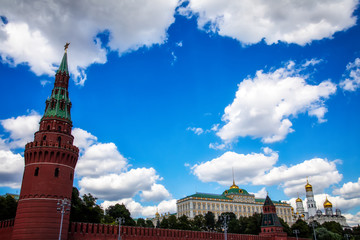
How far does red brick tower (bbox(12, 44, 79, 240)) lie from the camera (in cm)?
4316

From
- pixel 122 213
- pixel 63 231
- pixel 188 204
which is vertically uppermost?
pixel 188 204

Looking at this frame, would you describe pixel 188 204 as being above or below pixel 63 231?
above

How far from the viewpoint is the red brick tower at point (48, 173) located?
43.2 m

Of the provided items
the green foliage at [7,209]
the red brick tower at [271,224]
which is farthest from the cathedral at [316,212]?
the green foliage at [7,209]

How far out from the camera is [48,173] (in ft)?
149

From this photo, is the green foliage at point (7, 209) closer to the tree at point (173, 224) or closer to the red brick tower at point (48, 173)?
the red brick tower at point (48, 173)

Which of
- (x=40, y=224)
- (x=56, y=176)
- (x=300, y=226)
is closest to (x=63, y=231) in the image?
(x=40, y=224)

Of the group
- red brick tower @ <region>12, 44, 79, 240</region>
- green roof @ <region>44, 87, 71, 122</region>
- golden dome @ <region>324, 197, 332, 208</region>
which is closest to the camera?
red brick tower @ <region>12, 44, 79, 240</region>

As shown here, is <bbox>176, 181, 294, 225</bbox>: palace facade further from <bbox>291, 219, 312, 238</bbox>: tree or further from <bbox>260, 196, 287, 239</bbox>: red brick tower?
<bbox>260, 196, 287, 239</bbox>: red brick tower

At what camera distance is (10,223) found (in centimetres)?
4697

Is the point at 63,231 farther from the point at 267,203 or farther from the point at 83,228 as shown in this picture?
the point at 267,203

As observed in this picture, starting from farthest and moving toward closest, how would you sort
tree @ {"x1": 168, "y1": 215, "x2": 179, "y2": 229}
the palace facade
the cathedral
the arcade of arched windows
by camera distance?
the cathedral
the palace facade
tree @ {"x1": 168, "y1": 215, "x2": 179, "y2": 229}
the arcade of arched windows

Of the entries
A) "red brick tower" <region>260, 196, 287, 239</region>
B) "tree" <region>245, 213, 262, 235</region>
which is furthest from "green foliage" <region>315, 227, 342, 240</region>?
"red brick tower" <region>260, 196, 287, 239</region>

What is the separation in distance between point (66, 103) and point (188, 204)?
9652 centimetres
